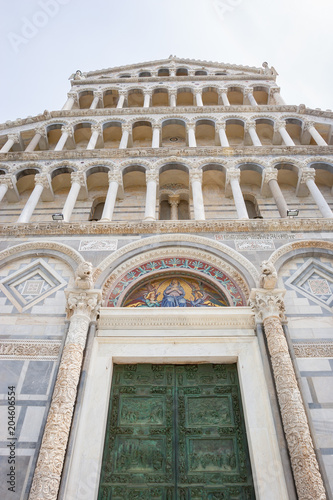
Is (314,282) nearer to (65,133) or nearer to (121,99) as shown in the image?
(65,133)

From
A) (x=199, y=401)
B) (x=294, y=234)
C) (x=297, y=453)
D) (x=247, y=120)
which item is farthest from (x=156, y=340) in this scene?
(x=247, y=120)

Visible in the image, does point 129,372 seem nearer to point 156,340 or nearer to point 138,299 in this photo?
point 156,340

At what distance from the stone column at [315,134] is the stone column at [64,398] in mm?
7980

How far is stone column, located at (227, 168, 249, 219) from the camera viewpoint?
29.5 ft

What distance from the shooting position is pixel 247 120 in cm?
1257

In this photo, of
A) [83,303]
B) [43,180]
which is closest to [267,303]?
[83,303]

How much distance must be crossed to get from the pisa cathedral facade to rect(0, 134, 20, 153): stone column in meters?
1.01

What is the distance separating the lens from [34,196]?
382 inches

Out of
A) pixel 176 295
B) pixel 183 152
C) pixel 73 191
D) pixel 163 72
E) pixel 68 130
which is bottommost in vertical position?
pixel 176 295

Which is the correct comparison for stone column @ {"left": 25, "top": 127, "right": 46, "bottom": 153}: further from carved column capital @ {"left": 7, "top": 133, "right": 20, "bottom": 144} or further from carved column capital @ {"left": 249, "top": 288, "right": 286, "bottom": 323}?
carved column capital @ {"left": 249, "top": 288, "right": 286, "bottom": 323}

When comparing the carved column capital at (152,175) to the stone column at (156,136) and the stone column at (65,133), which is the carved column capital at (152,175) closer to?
the stone column at (156,136)

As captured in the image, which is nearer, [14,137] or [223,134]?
[223,134]

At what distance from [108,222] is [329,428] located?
5.52m

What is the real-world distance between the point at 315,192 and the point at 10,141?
8.79 m
